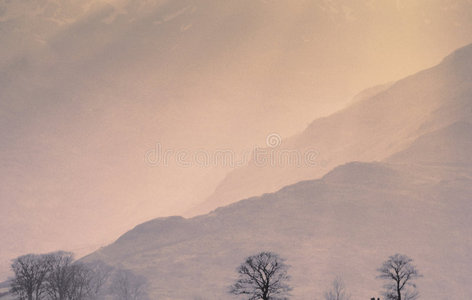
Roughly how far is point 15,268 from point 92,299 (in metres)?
32.8

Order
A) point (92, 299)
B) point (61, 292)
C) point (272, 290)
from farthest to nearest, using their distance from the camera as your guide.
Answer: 1. point (92, 299)
2. point (61, 292)
3. point (272, 290)

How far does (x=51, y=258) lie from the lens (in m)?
147

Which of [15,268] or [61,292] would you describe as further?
[15,268]

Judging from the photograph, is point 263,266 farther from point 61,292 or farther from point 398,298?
point 61,292

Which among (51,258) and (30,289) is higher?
(51,258)

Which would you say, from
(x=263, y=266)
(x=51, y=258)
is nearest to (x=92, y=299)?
(x=51, y=258)

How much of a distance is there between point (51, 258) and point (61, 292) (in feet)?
79.5

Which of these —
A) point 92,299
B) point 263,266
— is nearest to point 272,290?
point 263,266

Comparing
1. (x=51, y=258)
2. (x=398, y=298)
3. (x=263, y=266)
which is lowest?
(x=398, y=298)

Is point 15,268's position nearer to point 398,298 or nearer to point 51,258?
point 51,258

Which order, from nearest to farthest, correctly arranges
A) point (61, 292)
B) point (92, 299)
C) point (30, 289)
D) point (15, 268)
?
point (30, 289), point (61, 292), point (15, 268), point (92, 299)

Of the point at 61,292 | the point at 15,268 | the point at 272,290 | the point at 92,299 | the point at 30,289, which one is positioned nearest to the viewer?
the point at 272,290

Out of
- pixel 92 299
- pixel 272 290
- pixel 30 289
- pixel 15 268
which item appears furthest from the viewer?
pixel 92 299

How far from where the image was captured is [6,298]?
172 meters
